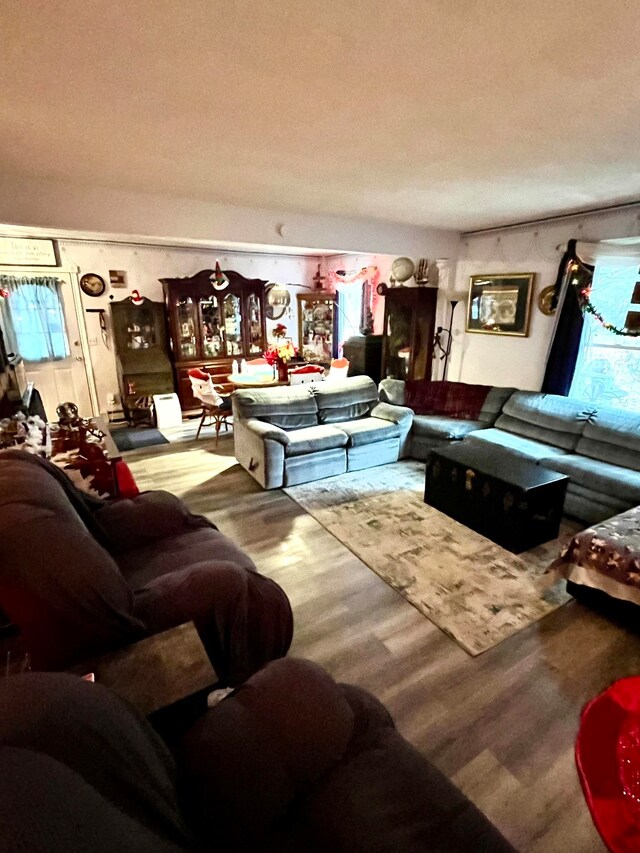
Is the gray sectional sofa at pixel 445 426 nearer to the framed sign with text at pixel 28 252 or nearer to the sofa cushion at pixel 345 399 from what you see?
the sofa cushion at pixel 345 399

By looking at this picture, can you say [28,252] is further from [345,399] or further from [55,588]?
[55,588]

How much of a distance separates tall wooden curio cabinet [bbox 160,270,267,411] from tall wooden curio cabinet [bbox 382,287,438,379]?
2.10 m

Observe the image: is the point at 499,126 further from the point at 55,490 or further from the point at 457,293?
the point at 457,293

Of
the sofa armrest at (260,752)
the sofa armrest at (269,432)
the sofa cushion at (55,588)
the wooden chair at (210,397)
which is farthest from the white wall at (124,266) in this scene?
the sofa armrest at (260,752)

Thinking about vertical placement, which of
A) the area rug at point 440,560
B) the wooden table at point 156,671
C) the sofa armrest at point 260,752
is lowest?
the area rug at point 440,560

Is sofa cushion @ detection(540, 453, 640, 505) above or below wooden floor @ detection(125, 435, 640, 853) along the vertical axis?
above

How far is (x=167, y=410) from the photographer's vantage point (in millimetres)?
5480

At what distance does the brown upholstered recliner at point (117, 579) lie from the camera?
117 centimetres

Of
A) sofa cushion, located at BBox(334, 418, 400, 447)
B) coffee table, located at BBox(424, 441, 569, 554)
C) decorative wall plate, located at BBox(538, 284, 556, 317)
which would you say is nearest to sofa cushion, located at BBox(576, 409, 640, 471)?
coffee table, located at BBox(424, 441, 569, 554)

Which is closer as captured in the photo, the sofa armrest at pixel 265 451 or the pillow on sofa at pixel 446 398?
the sofa armrest at pixel 265 451

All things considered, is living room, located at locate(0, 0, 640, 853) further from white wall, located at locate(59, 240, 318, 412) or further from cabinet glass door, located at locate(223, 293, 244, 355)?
cabinet glass door, located at locate(223, 293, 244, 355)

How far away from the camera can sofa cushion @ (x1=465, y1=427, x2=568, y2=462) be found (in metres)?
3.46

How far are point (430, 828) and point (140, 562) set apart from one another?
1.49 meters

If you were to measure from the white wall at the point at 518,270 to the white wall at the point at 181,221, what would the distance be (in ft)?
2.20
